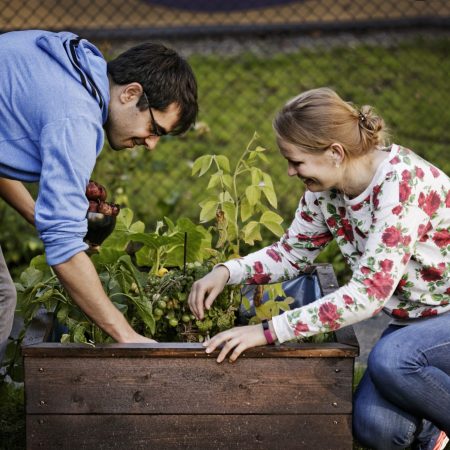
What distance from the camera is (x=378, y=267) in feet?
8.30

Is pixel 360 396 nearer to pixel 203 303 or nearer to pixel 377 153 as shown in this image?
pixel 203 303

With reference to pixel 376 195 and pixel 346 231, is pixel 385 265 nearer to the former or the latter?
pixel 376 195

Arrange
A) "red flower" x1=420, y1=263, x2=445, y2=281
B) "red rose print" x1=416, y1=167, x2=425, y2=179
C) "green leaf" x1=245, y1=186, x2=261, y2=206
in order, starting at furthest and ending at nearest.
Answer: "green leaf" x1=245, y1=186, x2=261, y2=206, "red flower" x1=420, y1=263, x2=445, y2=281, "red rose print" x1=416, y1=167, x2=425, y2=179

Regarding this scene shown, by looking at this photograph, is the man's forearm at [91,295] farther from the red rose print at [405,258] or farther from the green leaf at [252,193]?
the red rose print at [405,258]

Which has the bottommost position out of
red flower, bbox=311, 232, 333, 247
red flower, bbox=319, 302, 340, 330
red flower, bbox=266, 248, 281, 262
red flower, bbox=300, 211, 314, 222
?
red flower, bbox=266, 248, 281, 262

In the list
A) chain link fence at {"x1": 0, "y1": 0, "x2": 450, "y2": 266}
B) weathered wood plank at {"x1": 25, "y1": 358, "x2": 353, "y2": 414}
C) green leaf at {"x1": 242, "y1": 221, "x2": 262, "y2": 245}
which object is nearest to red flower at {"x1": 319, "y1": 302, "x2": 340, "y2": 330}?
weathered wood plank at {"x1": 25, "y1": 358, "x2": 353, "y2": 414}

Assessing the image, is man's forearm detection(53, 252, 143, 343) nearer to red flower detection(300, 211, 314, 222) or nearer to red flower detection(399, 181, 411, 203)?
red flower detection(300, 211, 314, 222)

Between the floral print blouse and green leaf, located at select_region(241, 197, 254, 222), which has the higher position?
the floral print blouse

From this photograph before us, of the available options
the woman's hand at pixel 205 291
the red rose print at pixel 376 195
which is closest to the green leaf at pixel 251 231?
the woman's hand at pixel 205 291

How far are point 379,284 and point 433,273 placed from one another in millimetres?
270

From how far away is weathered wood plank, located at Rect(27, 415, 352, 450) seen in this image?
2578mm

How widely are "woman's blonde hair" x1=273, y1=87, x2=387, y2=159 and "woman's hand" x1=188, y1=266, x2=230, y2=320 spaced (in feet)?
1.52

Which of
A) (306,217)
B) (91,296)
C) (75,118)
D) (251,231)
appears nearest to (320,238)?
(306,217)

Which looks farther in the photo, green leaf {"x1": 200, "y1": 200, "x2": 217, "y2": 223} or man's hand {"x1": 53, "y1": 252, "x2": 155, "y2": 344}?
green leaf {"x1": 200, "y1": 200, "x2": 217, "y2": 223}
